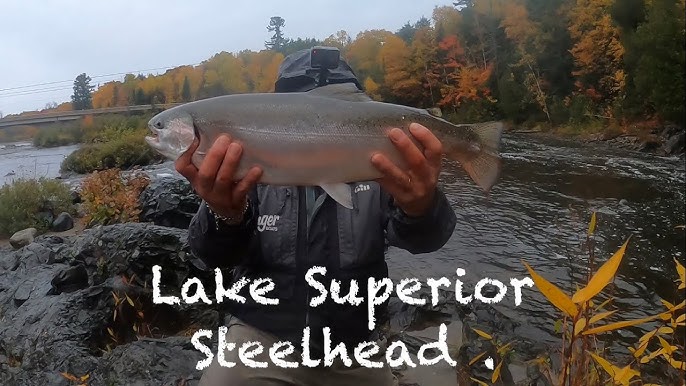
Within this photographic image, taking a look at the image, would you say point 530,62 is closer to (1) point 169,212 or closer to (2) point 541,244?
(2) point 541,244

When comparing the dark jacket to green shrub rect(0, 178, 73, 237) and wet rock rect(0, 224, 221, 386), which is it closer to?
wet rock rect(0, 224, 221, 386)

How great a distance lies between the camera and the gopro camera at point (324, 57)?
3.25m

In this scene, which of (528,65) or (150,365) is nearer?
(150,365)

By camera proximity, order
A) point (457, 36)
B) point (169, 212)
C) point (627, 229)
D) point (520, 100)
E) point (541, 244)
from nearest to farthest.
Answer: point (169, 212) → point (541, 244) → point (627, 229) → point (520, 100) → point (457, 36)

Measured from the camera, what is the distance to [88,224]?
10477 mm

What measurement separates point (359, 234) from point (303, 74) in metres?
1.13

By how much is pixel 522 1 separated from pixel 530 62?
10494mm

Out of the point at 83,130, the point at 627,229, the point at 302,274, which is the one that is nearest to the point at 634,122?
the point at 627,229

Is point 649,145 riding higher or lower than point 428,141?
lower

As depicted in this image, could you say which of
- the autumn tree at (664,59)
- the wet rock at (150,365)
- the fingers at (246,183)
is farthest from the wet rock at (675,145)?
the fingers at (246,183)

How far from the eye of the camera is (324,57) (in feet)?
10.7

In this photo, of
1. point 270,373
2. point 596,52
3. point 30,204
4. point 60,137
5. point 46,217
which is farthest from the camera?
point 60,137

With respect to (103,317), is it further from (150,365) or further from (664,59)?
(664,59)

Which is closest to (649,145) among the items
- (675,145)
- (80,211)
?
(675,145)
